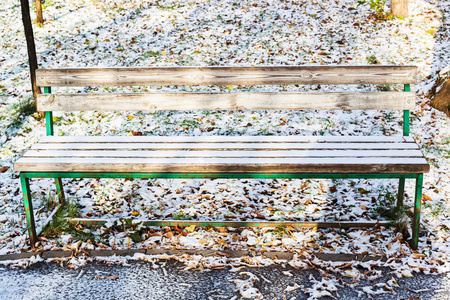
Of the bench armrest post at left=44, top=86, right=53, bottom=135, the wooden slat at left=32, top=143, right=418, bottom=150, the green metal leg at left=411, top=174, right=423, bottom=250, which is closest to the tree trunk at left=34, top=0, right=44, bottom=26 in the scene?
the bench armrest post at left=44, top=86, right=53, bottom=135

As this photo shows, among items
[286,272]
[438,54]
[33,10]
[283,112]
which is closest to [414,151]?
[286,272]

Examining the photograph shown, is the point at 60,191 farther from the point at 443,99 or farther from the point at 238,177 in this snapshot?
the point at 443,99

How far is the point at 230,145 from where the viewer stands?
10.7 feet

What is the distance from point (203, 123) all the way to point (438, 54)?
3913 millimetres

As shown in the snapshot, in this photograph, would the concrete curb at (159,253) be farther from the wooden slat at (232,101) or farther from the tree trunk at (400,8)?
the tree trunk at (400,8)

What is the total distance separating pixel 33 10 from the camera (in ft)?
30.7

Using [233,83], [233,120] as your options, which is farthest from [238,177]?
[233,120]

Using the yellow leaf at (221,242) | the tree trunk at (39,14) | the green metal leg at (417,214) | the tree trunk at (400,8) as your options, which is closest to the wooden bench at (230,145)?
the green metal leg at (417,214)

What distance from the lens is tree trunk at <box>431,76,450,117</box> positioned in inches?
201

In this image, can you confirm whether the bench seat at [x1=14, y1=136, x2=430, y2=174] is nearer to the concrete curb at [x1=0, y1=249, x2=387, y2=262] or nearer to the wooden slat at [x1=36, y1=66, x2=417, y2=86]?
the wooden slat at [x1=36, y1=66, x2=417, y2=86]

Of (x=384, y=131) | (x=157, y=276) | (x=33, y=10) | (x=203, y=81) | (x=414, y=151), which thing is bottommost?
(x=157, y=276)

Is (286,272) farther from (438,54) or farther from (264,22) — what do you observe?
(264,22)

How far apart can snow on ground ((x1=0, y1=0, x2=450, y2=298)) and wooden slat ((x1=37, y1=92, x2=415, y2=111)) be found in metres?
0.86

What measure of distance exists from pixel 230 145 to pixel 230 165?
1.31 feet
